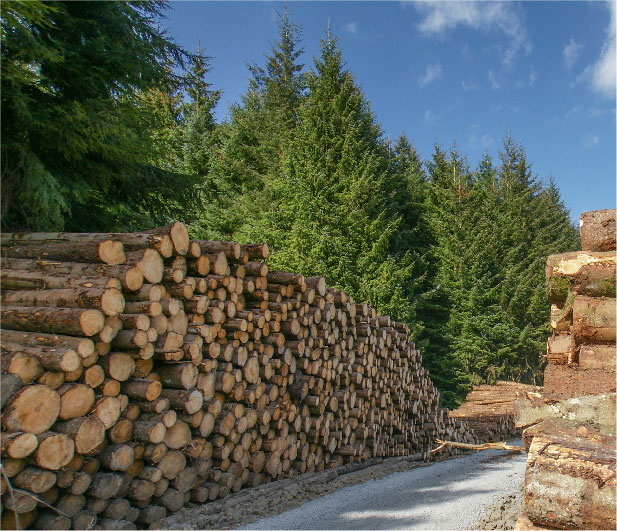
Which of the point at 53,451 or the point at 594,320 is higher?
the point at 594,320

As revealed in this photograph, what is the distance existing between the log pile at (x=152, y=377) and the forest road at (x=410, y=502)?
2.43ft

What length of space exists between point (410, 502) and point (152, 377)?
266 cm

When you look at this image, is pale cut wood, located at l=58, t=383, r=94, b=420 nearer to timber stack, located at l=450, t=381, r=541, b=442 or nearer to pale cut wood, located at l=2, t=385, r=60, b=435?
pale cut wood, located at l=2, t=385, r=60, b=435

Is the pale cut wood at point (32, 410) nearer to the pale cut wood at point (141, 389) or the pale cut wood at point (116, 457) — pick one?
the pale cut wood at point (116, 457)

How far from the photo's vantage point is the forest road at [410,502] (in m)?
3.79

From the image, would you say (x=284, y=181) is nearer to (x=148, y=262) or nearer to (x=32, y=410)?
(x=148, y=262)

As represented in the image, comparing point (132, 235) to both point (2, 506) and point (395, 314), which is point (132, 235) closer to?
point (2, 506)

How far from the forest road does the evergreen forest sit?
4378 mm

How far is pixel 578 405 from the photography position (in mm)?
2283

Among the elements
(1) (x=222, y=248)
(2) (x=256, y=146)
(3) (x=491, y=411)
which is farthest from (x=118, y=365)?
(2) (x=256, y=146)

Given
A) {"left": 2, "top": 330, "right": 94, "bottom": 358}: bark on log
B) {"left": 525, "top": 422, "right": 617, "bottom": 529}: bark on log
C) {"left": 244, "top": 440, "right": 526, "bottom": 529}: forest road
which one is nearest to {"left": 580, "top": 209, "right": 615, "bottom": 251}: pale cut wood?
{"left": 525, "top": 422, "right": 617, "bottom": 529}: bark on log

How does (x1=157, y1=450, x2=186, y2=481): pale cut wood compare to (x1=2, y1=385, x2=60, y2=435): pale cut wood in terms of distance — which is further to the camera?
(x1=157, y1=450, x2=186, y2=481): pale cut wood

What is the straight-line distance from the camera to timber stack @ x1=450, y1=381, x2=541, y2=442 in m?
10.5

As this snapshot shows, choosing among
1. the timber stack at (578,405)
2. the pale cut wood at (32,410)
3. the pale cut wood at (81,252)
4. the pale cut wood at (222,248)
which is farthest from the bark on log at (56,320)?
the timber stack at (578,405)
